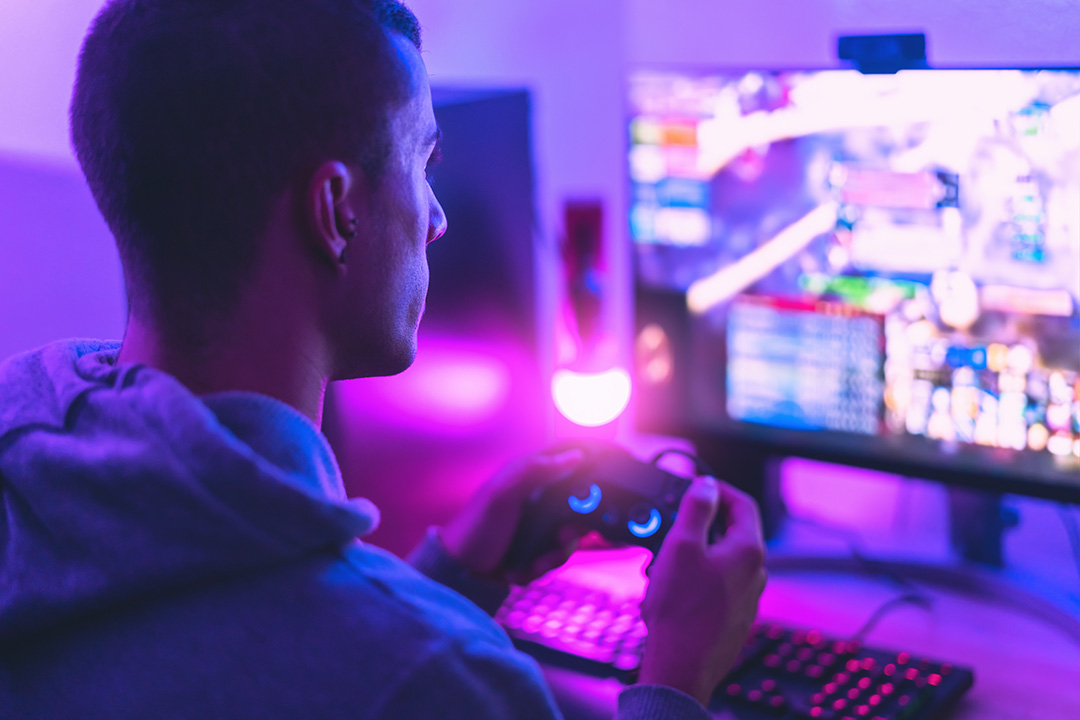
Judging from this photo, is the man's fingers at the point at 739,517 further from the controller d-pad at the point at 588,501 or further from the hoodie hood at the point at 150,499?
the hoodie hood at the point at 150,499

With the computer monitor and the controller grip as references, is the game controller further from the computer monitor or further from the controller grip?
the computer monitor

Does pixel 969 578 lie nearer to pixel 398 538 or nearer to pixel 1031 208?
pixel 1031 208

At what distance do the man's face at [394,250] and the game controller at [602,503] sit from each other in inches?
12.3

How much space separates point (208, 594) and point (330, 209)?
25cm

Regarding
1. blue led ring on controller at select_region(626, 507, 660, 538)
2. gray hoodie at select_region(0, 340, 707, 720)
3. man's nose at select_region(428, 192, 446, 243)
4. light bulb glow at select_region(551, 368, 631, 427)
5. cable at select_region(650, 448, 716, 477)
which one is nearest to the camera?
gray hoodie at select_region(0, 340, 707, 720)

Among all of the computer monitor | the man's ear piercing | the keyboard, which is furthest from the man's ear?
the computer monitor

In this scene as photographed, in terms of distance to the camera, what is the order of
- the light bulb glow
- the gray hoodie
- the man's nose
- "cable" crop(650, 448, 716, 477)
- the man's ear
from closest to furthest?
the gray hoodie → the man's ear → the man's nose → "cable" crop(650, 448, 716, 477) → the light bulb glow

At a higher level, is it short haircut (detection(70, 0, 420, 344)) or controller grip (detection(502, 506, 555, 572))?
short haircut (detection(70, 0, 420, 344))

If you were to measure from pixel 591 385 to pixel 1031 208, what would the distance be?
0.53 meters

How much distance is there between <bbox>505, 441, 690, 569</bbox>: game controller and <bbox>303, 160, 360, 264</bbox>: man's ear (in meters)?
0.43

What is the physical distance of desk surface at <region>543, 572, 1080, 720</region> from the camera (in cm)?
92

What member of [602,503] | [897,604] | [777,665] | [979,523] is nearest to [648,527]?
[602,503]

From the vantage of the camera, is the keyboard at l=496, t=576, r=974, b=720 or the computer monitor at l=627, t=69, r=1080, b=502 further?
the computer monitor at l=627, t=69, r=1080, b=502

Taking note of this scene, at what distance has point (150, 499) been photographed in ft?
1.86
